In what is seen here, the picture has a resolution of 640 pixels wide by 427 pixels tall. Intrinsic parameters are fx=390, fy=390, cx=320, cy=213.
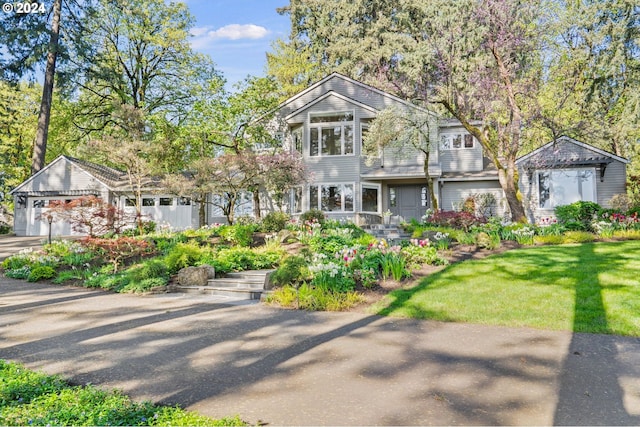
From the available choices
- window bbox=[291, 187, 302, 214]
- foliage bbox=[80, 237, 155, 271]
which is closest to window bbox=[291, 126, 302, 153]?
window bbox=[291, 187, 302, 214]

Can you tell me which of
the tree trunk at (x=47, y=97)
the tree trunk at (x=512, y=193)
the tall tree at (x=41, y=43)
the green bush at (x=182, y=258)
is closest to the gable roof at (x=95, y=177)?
the tree trunk at (x=47, y=97)

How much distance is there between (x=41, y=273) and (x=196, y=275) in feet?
16.4

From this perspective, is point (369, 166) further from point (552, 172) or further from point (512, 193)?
point (552, 172)

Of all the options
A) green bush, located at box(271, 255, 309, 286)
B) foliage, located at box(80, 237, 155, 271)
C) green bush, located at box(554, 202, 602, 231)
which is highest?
green bush, located at box(554, 202, 602, 231)

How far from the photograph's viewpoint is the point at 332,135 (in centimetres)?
2005

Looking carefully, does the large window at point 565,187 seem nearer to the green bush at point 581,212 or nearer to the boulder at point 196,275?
the green bush at point 581,212

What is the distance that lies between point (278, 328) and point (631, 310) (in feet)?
17.1

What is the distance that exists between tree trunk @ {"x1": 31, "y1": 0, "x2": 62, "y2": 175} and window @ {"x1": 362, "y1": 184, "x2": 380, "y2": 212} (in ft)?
59.8

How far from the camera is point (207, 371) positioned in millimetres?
4047

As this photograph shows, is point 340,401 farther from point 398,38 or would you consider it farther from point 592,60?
point 398,38

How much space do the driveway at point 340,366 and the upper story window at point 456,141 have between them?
16602 mm

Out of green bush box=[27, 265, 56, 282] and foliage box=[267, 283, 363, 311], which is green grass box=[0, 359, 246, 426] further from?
green bush box=[27, 265, 56, 282]

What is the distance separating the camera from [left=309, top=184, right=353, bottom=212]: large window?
19422mm

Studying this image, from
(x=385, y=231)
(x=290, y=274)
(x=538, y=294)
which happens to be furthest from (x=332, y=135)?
(x=538, y=294)
